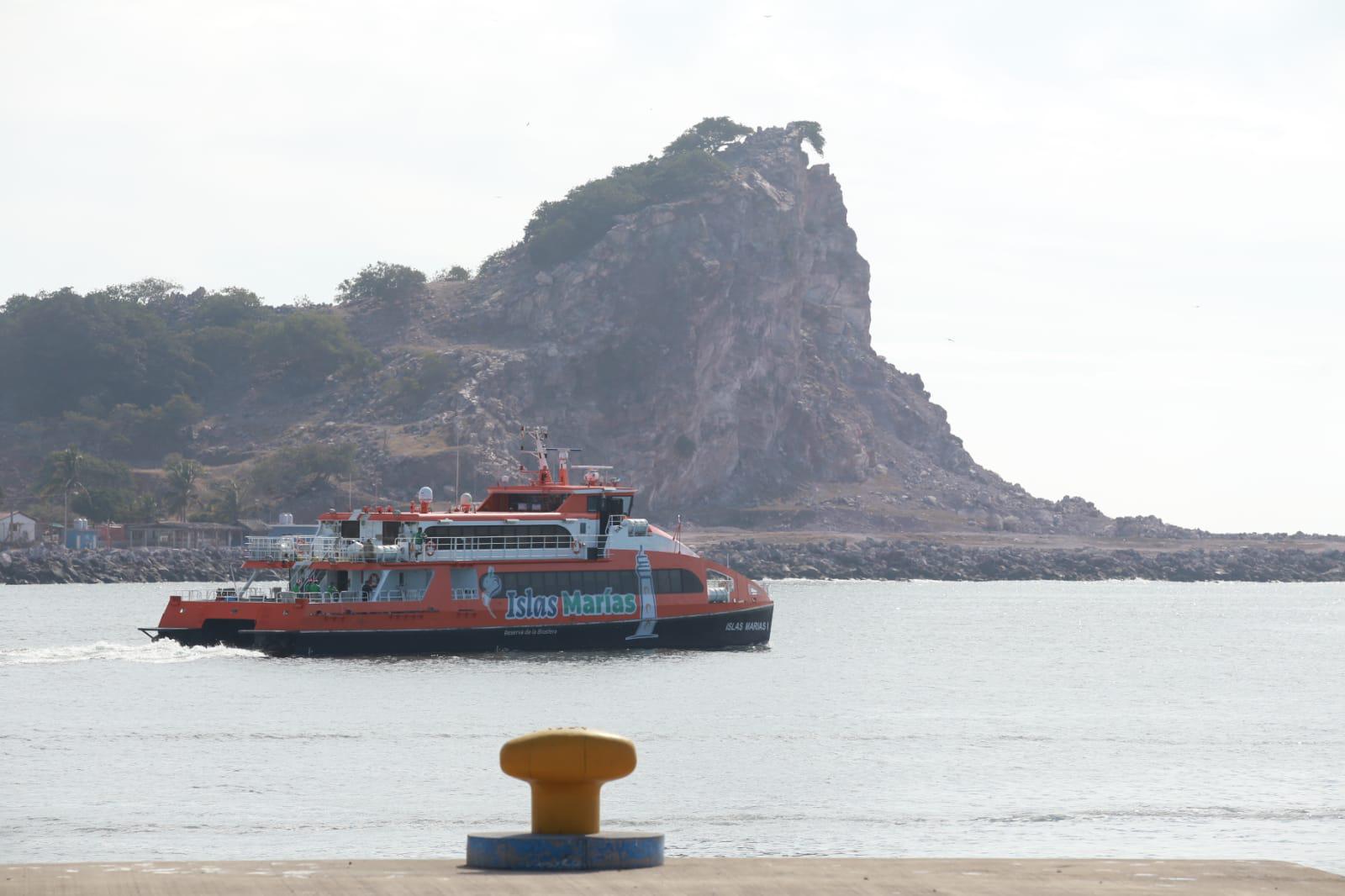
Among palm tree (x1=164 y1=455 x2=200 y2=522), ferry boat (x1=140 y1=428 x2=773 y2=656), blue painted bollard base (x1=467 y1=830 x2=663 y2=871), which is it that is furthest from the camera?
palm tree (x1=164 y1=455 x2=200 y2=522)

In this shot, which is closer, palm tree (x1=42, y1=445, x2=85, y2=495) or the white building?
the white building

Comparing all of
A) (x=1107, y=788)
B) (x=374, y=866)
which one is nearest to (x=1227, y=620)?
(x=1107, y=788)

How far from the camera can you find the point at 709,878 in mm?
16578

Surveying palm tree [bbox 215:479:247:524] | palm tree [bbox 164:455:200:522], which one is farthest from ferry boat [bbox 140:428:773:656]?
palm tree [bbox 164:455:200:522]

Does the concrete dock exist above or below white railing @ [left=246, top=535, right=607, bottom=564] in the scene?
below

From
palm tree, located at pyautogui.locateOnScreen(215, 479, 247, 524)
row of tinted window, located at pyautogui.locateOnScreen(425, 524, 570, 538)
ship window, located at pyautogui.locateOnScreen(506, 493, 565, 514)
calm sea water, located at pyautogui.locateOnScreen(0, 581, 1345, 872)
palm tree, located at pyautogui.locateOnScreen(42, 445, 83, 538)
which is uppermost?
palm tree, located at pyautogui.locateOnScreen(42, 445, 83, 538)

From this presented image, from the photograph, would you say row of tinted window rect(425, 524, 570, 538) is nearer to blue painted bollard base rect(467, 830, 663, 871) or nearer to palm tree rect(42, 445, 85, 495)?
blue painted bollard base rect(467, 830, 663, 871)

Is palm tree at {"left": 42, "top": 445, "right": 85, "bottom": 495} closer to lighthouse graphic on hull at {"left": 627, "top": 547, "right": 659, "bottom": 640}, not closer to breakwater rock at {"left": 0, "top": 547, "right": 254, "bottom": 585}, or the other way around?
breakwater rock at {"left": 0, "top": 547, "right": 254, "bottom": 585}

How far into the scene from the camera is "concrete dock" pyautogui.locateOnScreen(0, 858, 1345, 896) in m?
15.9

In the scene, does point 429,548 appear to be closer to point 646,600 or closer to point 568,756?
point 646,600

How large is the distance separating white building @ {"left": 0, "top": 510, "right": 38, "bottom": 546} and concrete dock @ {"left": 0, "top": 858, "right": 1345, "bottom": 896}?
476 feet

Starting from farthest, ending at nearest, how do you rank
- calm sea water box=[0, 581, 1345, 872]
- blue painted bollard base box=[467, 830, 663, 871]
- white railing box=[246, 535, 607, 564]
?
1. white railing box=[246, 535, 607, 564]
2. calm sea water box=[0, 581, 1345, 872]
3. blue painted bollard base box=[467, 830, 663, 871]

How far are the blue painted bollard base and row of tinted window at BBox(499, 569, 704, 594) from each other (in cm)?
4027

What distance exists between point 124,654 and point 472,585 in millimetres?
11901
